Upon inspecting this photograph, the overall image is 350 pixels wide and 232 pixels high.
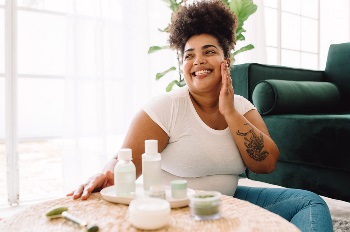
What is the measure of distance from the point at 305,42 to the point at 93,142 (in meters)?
2.98

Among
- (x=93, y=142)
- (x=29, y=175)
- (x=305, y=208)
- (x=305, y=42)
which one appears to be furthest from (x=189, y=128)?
(x=305, y=42)

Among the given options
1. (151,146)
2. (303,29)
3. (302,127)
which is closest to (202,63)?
(151,146)

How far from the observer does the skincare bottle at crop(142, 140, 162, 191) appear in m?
0.73

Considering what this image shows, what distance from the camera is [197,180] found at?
1089mm

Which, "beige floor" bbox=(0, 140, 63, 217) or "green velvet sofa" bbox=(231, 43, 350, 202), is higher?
"green velvet sofa" bbox=(231, 43, 350, 202)

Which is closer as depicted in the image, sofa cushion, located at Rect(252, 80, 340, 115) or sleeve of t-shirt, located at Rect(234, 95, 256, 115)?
sleeve of t-shirt, located at Rect(234, 95, 256, 115)

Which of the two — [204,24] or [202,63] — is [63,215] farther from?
[204,24]

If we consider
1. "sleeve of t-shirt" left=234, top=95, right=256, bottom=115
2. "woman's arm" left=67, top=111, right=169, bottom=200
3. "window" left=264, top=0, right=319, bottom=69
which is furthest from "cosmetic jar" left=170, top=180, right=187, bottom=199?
"window" left=264, top=0, right=319, bottom=69

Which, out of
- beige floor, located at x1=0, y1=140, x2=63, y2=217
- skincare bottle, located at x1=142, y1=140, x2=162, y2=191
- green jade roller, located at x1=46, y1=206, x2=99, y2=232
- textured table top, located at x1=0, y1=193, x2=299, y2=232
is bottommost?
beige floor, located at x1=0, y1=140, x2=63, y2=217

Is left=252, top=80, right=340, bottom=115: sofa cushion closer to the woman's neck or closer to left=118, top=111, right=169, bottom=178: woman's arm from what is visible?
the woman's neck

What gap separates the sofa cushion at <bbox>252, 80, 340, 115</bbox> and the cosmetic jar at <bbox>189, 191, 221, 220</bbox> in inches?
52.6

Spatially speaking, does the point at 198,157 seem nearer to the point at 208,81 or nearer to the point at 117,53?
the point at 208,81

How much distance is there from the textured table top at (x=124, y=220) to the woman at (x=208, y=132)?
33 centimetres

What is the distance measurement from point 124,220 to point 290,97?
1.53 meters
